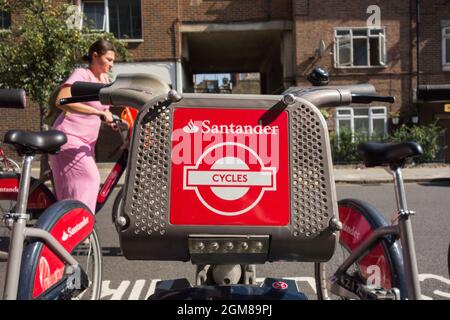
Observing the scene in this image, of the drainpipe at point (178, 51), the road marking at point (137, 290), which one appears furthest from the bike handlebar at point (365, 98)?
the drainpipe at point (178, 51)

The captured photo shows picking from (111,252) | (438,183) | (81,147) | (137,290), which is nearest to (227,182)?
(81,147)

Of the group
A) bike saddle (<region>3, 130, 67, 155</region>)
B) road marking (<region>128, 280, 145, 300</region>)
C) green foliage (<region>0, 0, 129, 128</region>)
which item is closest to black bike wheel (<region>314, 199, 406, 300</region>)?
bike saddle (<region>3, 130, 67, 155</region>)

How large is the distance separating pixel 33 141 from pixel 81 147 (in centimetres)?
172

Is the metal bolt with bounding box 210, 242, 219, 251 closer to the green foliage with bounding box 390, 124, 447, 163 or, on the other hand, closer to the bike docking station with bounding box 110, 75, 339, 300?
the bike docking station with bounding box 110, 75, 339, 300

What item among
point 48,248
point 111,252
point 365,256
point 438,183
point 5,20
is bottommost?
point 438,183

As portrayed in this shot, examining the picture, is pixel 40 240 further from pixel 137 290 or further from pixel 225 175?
pixel 137 290

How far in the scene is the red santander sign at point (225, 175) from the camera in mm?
1447

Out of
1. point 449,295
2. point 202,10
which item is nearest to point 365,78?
point 202,10

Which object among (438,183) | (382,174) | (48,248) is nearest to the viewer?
(48,248)

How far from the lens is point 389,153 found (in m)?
1.85

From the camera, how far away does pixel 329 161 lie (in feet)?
4.95

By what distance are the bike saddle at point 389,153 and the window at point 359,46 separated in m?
16.5
